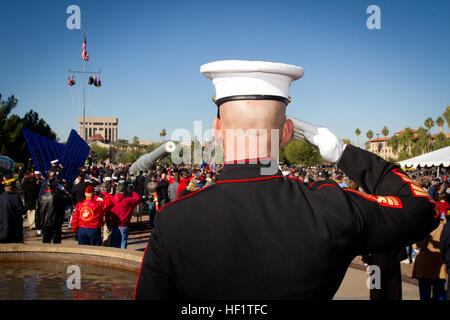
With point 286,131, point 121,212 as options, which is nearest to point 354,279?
point 121,212

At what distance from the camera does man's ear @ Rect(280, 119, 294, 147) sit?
1.65m

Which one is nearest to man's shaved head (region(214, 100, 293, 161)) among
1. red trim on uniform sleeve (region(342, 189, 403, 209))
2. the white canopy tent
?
red trim on uniform sleeve (region(342, 189, 403, 209))

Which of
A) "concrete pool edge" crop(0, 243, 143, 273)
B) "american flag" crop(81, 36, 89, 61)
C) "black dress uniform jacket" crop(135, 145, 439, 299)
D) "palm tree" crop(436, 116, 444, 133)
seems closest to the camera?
"black dress uniform jacket" crop(135, 145, 439, 299)

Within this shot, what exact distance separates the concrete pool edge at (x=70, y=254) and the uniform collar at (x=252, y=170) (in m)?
5.35

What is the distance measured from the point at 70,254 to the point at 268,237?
20.9 feet

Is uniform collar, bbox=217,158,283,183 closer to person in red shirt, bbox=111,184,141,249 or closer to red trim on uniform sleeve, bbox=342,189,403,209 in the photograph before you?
red trim on uniform sleeve, bbox=342,189,403,209

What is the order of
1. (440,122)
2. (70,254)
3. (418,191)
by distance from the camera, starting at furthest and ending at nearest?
(440,122)
(70,254)
(418,191)

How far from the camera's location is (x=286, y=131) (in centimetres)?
167

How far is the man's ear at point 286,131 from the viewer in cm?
165

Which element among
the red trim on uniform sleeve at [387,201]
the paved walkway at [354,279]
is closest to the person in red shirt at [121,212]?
the paved walkway at [354,279]

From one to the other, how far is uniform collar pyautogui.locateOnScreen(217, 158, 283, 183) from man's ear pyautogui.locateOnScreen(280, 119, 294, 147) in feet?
0.36

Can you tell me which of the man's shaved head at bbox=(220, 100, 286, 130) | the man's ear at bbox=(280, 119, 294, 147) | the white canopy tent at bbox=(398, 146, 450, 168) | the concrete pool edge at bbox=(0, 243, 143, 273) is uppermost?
the man's shaved head at bbox=(220, 100, 286, 130)

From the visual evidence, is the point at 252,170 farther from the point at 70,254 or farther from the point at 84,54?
the point at 84,54

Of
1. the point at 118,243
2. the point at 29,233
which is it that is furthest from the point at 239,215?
the point at 29,233
